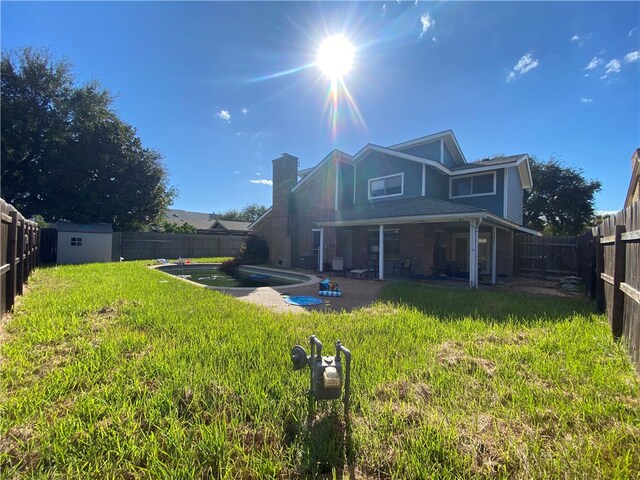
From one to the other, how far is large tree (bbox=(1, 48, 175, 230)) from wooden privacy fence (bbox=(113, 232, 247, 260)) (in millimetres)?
2479

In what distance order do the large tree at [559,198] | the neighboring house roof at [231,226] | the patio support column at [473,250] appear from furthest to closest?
the neighboring house roof at [231,226] < the large tree at [559,198] < the patio support column at [473,250]

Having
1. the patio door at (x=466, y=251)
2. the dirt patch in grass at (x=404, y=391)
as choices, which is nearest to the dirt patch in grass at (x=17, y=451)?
the dirt patch in grass at (x=404, y=391)

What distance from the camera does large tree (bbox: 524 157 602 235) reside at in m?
28.0

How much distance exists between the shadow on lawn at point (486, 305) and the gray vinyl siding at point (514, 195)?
7444mm

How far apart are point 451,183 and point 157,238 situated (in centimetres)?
2250

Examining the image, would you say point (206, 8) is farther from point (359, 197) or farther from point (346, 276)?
point (346, 276)

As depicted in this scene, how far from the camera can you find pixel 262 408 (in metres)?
2.59

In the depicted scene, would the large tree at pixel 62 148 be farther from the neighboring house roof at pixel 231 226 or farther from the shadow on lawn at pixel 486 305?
the shadow on lawn at pixel 486 305

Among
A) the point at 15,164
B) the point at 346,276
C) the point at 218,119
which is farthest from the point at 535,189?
the point at 15,164

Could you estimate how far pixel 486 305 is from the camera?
715 centimetres

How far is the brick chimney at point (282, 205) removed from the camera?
18.9 m

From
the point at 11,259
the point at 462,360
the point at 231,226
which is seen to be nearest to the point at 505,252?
the point at 462,360

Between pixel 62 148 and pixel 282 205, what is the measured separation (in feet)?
55.5

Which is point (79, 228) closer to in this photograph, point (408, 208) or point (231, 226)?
point (408, 208)
